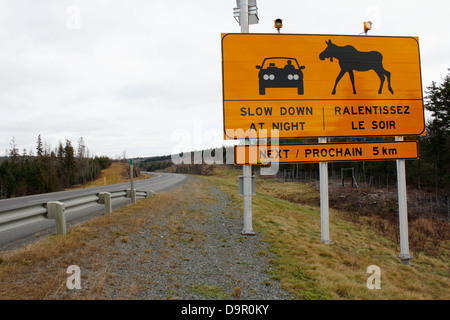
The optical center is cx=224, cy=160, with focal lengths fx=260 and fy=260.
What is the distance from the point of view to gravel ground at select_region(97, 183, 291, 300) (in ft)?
13.2

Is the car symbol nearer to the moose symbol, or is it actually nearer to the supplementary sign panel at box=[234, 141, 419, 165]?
the moose symbol

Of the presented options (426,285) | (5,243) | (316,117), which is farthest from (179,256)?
(426,285)

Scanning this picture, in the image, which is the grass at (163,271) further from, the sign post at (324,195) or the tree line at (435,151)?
the tree line at (435,151)

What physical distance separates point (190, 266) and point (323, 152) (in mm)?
4463

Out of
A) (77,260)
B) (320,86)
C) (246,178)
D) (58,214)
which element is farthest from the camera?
(246,178)

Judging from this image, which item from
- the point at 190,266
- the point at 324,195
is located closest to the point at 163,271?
the point at 190,266

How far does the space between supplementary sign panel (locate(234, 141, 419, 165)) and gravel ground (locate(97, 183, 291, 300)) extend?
2.23 metres

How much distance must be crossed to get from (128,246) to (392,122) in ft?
24.9

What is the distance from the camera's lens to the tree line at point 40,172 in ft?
191

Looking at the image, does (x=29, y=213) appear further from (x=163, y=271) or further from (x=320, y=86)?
(x=320, y=86)

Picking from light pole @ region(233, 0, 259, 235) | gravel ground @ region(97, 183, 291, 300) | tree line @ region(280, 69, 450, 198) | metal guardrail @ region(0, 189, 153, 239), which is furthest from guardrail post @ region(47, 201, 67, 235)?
tree line @ region(280, 69, 450, 198)

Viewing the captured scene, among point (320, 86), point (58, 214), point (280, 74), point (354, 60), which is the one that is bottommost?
point (58, 214)

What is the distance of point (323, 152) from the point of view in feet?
22.9
